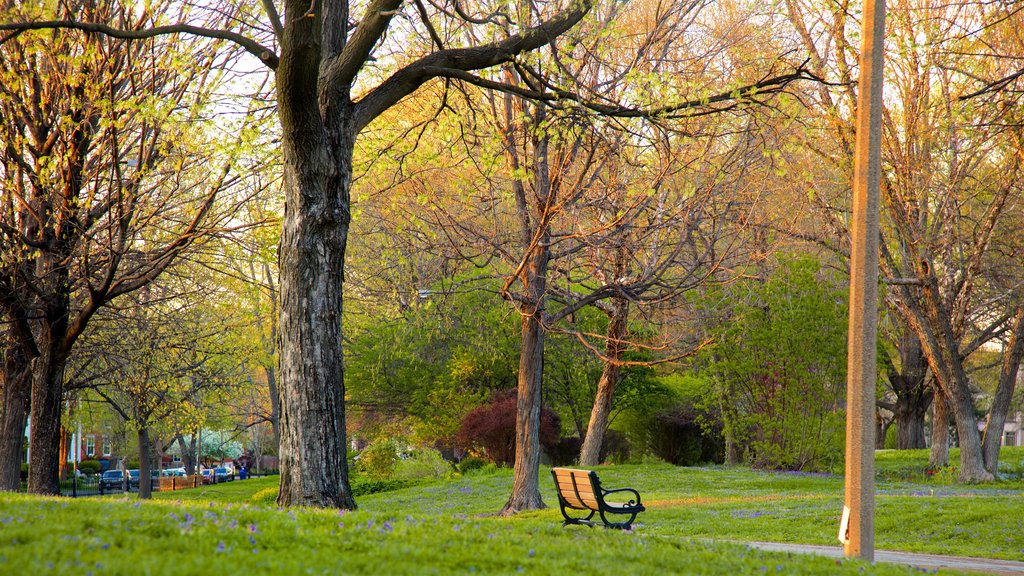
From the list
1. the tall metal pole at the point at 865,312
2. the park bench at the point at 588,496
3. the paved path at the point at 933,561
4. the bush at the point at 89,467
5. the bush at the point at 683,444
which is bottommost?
the bush at the point at 89,467

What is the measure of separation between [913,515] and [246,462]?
69.9m

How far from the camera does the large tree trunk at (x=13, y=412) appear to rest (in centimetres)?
1480

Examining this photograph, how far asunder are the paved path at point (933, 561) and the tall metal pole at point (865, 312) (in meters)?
1.02

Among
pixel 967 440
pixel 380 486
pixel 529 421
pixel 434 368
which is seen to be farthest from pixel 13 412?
pixel 967 440

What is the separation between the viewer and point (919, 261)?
794 inches

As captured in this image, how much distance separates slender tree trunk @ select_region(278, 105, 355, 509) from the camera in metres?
8.79

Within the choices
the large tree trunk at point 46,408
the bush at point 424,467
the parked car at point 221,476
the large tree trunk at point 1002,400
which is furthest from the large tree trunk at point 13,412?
the parked car at point 221,476

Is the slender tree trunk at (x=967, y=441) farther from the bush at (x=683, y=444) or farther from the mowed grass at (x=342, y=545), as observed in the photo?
the bush at (x=683, y=444)

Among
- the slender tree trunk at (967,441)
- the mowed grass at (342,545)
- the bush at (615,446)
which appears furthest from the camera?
the bush at (615,446)

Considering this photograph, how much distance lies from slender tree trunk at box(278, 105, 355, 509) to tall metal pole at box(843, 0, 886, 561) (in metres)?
4.90

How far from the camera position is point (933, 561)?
9250mm

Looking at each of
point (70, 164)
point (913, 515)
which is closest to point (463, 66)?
point (70, 164)

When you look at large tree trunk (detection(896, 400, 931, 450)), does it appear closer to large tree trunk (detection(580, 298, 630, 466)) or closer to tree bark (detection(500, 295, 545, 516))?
large tree trunk (detection(580, 298, 630, 466))

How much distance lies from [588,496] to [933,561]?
3817mm
